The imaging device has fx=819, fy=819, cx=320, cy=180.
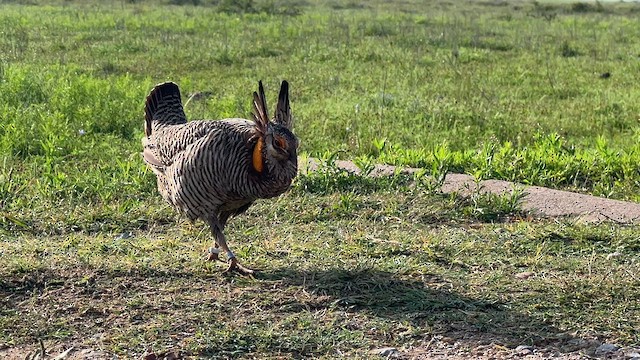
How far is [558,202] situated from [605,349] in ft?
7.30

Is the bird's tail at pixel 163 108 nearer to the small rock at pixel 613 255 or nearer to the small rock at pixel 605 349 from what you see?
the small rock at pixel 613 255

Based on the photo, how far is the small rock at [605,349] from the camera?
3389mm

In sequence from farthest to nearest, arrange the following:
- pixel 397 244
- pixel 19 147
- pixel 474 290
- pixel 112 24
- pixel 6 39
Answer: pixel 112 24 → pixel 6 39 → pixel 19 147 → pixel 397 244 → pixel 474 290

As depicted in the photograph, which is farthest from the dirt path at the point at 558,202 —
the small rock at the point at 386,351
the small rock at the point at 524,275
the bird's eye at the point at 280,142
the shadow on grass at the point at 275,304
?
the small rock at the point at 386,351

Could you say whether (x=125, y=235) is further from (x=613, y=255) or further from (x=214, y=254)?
(x=613, y=255)

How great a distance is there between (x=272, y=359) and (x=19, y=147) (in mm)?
4302

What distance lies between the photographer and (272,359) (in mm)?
3301

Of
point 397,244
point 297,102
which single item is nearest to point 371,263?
point 397,244

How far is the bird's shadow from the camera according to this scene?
3.54 m

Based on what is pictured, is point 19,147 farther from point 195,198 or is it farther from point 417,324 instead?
point 417,324

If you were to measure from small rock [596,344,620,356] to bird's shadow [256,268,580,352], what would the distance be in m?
0.11

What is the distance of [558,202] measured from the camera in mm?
5523

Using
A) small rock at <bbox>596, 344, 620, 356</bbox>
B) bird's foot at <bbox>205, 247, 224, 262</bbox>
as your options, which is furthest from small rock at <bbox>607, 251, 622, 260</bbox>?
bird's foot at <bbox>205, 247, 224, 262</bbox>

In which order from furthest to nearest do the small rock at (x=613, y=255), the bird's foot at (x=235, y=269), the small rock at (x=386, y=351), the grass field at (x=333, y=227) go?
1. the small rock at (x=613, y=255)
2. the bird's foot at (x=235, y=269)
3. the grass field at (x=333, y=227)
4. the small rock at (x=386, y=351)
